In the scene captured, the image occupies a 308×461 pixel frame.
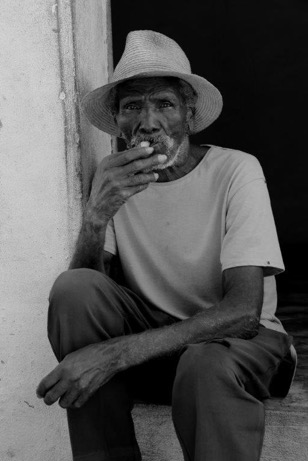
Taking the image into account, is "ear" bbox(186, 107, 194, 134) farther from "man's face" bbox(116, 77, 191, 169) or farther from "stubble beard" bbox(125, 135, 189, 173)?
"stubble beard" bbox(125, 135, 189, 173)

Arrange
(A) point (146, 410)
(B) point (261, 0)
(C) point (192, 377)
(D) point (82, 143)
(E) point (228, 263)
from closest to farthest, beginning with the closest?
Answer: 1. (C) point (192, 377)
2. (E) point (228, 263)
3. (A) point (146, 410)
4. (D) point (82, 143)
5. (B) point (261, 0)

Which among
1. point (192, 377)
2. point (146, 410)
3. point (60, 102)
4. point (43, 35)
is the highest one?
point (43, 35)

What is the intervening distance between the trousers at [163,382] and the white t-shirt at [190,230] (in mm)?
110

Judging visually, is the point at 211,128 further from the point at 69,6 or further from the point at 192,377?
the point at 192,377

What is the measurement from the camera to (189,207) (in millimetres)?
2479

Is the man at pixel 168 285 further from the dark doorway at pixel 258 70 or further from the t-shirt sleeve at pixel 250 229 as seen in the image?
the dark doorway at pixel 258 70

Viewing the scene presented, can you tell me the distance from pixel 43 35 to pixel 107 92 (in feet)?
1.01

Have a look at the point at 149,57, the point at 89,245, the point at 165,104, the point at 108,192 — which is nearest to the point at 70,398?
the point at 89,245

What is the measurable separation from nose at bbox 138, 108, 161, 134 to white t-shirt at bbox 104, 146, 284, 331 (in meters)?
0.22

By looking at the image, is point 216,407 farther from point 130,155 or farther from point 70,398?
point 130,155

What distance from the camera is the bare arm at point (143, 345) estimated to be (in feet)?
6.70

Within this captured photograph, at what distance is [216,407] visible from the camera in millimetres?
1775

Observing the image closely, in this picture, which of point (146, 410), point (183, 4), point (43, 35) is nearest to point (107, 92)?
point (43, 35)

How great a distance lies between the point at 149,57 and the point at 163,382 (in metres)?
1.13
